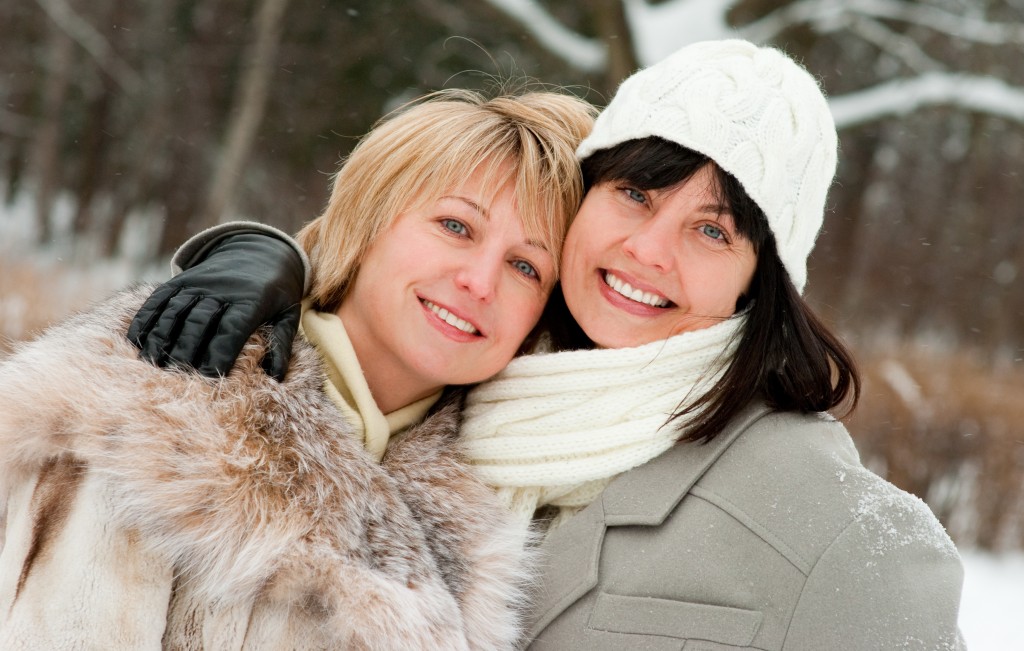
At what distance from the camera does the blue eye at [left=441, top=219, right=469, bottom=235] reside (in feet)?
7.79

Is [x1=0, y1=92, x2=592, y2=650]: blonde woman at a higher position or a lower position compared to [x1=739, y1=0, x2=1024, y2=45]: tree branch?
higher

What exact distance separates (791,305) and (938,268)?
18905mm

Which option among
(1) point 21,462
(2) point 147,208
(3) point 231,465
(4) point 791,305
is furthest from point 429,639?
(2) point 147,208

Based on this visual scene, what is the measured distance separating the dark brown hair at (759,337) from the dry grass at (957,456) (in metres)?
4.43

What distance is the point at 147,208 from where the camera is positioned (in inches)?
537

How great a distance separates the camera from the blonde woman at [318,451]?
180 cm

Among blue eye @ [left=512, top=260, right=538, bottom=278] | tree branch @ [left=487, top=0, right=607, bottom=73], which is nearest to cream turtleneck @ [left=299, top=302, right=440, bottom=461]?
blue eye @ [left=512, top=260, right=538, bottom=278]

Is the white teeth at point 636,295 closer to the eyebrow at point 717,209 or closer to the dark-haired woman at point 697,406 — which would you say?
the dark-haired woman at point 697,406

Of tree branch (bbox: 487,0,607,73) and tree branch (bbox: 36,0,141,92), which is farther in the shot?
tree branch (bbox: 36,0,141,92)

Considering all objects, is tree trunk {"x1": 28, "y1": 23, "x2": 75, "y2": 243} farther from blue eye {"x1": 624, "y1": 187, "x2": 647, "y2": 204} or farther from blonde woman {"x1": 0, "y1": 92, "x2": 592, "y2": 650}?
blue eye {"x1": 624, "y1": 187, "x2": 647, "y2": 204}

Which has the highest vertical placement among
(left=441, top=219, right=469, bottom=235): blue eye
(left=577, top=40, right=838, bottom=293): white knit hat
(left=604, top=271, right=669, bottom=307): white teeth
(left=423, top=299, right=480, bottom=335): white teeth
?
(left=577, top=40, right=838, bottom=293): white knit hat

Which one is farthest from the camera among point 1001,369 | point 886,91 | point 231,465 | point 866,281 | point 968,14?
point 866,281

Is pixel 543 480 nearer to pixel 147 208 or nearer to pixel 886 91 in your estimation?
pixel 886 91

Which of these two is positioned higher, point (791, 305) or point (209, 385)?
point (791, 305)
